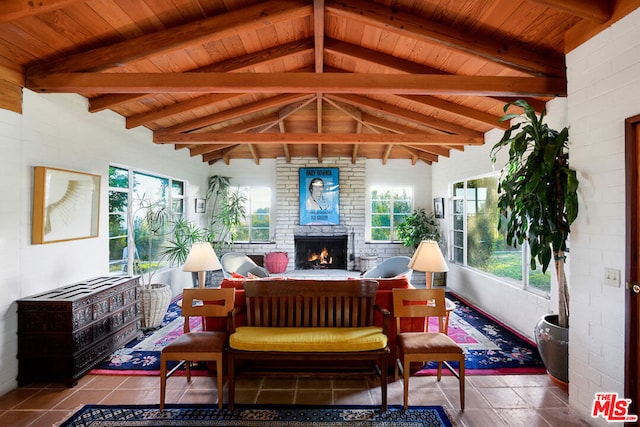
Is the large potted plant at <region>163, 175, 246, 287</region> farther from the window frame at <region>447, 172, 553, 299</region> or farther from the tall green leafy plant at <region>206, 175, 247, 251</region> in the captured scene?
the window frame at <region>447, 172, 553, 299</region>

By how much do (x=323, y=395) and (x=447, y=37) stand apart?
3158 mm

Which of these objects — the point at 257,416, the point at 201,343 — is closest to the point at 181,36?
the point at 201,343

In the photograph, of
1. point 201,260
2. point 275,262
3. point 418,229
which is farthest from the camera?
point 275,262

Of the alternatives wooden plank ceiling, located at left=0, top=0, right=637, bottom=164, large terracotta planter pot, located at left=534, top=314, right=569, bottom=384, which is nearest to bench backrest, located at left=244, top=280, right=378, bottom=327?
large terracotta planter pot, located at left=534, top=314, right=569, bottom=384

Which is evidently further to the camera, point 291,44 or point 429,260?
point 291,44

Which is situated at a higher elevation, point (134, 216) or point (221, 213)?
point (221, 213)

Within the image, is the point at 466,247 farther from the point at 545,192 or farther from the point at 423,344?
the point at 423,344

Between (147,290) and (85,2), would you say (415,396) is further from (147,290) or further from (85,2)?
(85,2)

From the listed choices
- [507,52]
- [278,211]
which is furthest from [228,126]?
[507,52]

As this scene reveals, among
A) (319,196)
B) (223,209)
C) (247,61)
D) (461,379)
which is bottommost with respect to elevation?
(461,379)

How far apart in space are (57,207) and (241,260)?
2725 mm

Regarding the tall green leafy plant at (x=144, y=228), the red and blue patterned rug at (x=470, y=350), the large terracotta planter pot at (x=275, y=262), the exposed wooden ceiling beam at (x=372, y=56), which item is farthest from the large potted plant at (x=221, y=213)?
the exposed wooden ceiling beam at (x=372, y=56)

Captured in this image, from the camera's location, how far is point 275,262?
7199 millimetres

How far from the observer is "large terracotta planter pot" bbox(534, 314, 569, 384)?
9.03 ft
